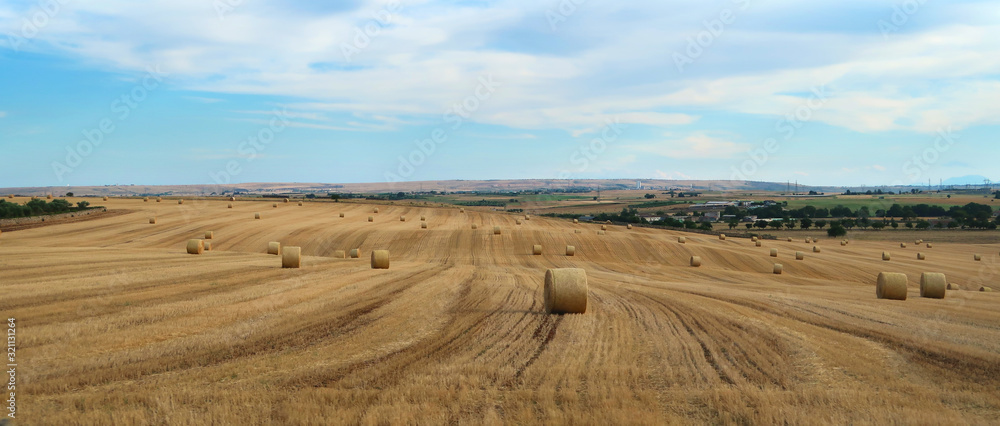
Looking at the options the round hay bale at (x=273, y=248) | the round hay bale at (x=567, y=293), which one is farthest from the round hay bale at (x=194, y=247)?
the round hay bale at (x=567, y=293)

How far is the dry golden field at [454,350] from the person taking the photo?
24.8ft

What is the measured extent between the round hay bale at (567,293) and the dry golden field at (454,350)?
0.53 m

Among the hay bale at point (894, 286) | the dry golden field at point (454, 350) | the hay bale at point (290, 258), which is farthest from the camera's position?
the hay bale at point (290, 258)

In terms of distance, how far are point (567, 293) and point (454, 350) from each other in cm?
446

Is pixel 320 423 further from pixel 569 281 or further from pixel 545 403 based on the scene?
pixel 569 281

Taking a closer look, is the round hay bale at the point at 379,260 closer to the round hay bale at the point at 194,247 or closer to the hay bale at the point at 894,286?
the round hay bale at the point at 194,247

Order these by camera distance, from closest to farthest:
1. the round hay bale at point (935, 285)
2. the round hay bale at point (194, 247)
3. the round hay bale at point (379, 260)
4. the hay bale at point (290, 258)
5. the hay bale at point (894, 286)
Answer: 1. the hay bale at point (894, 286)
2. the round hay bale at point (935, 285)
3. the hay bale at point (290, 258)
4. the round hay bale at point (379, 260)
5. the round hay bale at point (194, 247)

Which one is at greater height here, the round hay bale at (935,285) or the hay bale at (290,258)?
the hay bale at (290,258)

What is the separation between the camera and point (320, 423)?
23.2ft

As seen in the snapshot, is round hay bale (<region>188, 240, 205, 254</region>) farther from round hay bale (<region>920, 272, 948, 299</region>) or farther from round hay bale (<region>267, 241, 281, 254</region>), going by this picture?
round hay bale (<region>920, 272, 948, 299</region>)

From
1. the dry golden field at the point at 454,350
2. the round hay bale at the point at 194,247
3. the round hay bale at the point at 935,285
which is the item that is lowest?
the round hay bale at the point at 935,285

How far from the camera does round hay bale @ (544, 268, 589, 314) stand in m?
14.4

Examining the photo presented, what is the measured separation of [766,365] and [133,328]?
38.7ft

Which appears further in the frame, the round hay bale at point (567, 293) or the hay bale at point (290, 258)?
the hay bale at point (290, 258)
